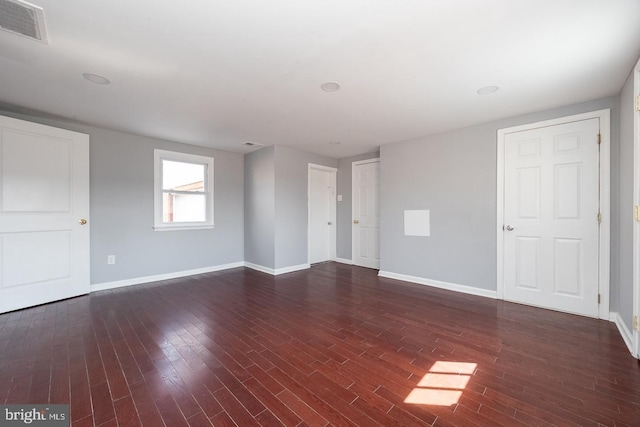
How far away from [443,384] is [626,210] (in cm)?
244

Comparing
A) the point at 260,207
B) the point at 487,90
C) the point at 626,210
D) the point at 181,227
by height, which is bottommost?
the point at 181,227

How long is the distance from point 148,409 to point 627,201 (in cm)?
417

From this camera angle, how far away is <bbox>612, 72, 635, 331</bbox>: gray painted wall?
7.50 ft

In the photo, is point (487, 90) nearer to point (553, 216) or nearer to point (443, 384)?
point (553, 216)

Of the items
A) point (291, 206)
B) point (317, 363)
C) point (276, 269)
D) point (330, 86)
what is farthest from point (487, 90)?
point (276, 269)

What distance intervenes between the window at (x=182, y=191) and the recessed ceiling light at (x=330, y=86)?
327 centimetres

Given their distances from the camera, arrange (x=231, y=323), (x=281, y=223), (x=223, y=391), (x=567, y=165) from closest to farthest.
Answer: (x=223, y=391) < (x=231, y=323) < (x=567, y=165) < (x=281, y=223)

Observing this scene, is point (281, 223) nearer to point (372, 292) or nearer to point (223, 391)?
point (372, 292)

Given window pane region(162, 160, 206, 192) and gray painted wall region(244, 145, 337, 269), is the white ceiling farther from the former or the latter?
gray painted wall region(244, 145, 337, 269)

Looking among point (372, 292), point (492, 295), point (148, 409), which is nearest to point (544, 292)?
point (492, 295)

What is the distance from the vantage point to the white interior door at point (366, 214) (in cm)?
539

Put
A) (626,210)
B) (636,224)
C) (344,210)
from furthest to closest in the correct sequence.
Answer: (344,210), (626,210), (636,224)

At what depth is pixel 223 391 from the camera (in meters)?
1.74

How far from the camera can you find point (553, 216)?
315cm
